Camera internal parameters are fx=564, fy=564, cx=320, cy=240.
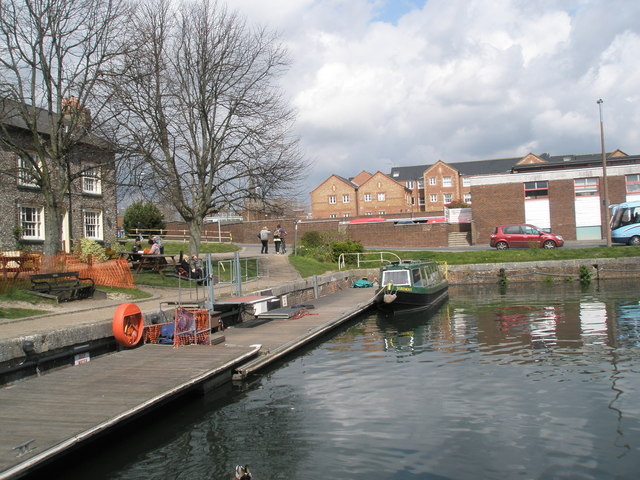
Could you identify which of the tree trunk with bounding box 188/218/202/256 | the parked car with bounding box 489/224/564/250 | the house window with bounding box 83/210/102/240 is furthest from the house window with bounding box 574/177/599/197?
the house window with bounding box 83/210/102/240

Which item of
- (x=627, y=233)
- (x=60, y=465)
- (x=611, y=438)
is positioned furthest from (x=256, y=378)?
(x=627, y=233)

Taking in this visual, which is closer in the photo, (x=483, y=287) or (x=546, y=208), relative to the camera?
(x=483, y=287)

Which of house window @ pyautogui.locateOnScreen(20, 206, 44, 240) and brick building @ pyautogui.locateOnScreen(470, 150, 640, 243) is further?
brick building @ pyautogui.locateOnScreen(470, 150, 640, 243)

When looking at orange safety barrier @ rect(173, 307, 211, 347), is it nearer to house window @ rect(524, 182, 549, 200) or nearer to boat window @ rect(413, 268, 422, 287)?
boat window @ rect(413, 268, 422, 287)

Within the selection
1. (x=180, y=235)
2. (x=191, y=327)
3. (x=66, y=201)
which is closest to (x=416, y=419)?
(x=191, y=327)

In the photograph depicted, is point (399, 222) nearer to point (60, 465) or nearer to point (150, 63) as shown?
point (150, 63)

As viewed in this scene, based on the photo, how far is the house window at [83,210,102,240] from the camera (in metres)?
30.9

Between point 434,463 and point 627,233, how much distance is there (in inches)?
1290

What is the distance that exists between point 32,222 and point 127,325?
20020 millimetres

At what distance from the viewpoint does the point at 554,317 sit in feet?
60.4

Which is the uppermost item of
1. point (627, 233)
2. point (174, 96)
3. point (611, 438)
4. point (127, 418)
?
point (174, 96)

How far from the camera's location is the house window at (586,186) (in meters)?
41.8

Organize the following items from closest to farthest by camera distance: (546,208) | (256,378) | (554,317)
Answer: (256,378)
(554,317)
(546,208)

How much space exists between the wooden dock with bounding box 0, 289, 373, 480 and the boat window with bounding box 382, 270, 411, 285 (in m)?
8.24
